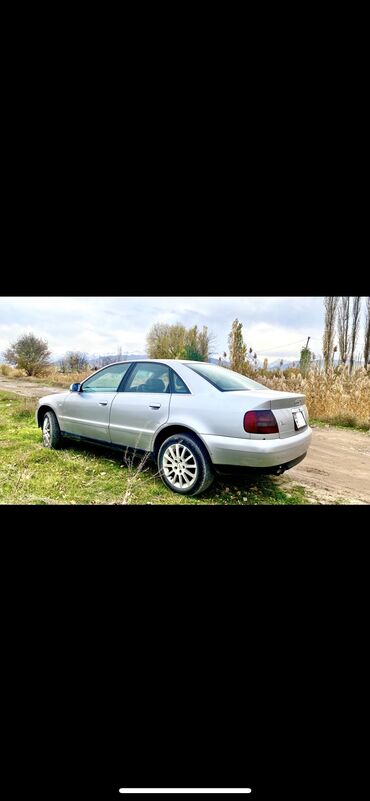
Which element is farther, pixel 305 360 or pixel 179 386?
pixel 305 360

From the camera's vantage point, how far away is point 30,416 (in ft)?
7.80

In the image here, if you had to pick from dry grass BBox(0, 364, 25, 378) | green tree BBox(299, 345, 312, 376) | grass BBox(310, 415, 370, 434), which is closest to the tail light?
green tree BBox(299, 345, 312, 376)

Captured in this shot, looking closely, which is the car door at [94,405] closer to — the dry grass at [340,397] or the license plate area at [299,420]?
the license plate area at [299,420]

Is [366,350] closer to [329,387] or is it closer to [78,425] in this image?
[329,387]

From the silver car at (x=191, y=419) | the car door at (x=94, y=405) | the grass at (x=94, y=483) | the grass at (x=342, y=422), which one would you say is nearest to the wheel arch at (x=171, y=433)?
the silver car at (x=191, y=419)

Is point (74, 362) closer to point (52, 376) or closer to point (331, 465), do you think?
point (52, 376)

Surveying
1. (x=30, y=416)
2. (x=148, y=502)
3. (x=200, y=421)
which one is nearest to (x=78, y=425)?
(x=30, y=416)

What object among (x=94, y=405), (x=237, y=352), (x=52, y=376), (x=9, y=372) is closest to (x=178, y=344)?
(x=237, y=352)

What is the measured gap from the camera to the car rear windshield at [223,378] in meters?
1.61

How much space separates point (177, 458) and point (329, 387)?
1.62m

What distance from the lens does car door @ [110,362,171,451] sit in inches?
66.3

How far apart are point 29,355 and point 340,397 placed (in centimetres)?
246

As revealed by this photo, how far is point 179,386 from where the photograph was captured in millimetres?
1668
